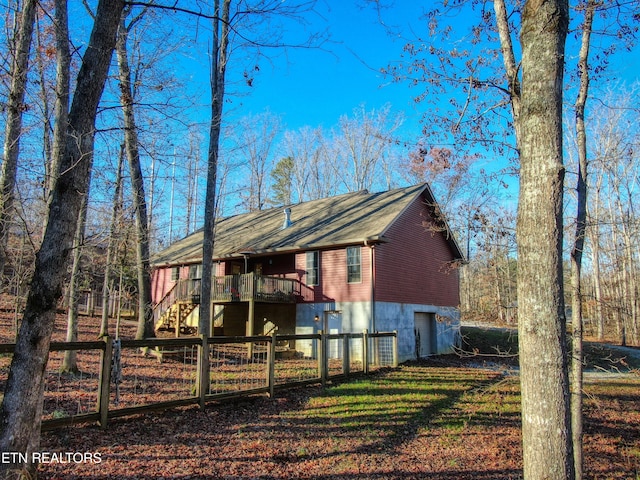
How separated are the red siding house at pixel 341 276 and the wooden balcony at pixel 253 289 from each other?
0.04 m

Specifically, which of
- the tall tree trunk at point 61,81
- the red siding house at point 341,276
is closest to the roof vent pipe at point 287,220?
the red siding house at point 341,276

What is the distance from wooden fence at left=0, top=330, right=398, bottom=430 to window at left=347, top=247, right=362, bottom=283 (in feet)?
9.31

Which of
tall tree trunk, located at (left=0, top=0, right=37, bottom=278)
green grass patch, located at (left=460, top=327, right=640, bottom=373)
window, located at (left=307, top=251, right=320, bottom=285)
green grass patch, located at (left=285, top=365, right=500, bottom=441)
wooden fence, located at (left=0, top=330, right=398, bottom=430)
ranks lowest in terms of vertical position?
green grass patch, located at (left=460, top=327, right=640, bottom=373)

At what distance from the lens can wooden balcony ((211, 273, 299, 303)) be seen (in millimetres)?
17297

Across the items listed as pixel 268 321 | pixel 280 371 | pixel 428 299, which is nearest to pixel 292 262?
pixel 268 321

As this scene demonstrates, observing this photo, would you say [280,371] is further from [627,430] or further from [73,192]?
[73,192]

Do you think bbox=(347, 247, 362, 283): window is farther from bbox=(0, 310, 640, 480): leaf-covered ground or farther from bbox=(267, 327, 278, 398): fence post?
bbox=(267, 327, 278, 398): fence post

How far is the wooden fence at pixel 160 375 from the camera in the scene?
651 cm

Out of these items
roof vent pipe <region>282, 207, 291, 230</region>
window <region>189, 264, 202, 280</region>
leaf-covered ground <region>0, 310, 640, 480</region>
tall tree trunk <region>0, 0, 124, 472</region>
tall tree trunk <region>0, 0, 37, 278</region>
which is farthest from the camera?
window <region>189, 264, 202, 280</region>

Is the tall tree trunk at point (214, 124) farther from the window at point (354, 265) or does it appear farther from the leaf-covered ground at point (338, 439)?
the window at point (354, 265)

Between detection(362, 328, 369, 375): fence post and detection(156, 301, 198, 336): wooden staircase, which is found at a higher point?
detection(156, 301, 198, 336): wooden staircase

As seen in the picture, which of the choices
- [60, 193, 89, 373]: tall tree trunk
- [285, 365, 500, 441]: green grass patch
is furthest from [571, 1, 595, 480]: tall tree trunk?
[60, 193, 89, 373]: tall tree trunk

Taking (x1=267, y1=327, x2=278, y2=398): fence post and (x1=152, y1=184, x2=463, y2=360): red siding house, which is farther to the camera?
(x1=152, y1=184, x2=463, y2=360): red siding house

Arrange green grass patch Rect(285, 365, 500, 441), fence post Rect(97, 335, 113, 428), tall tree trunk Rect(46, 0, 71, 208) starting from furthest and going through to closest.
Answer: tall tree trunk Rect(46, 0, 71, 208) < green grass patch Rect(285, 365, 500, 441) < fence post Rect(97, 335, 113, 428)
